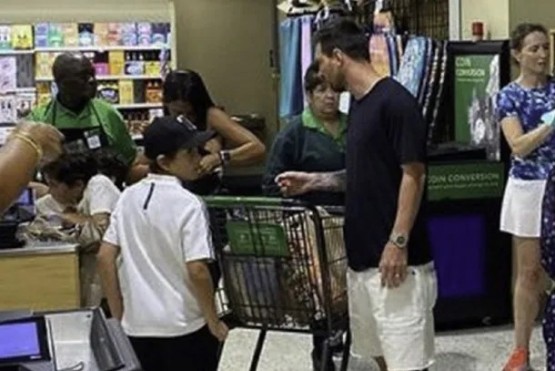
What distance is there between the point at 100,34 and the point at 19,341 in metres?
8.49

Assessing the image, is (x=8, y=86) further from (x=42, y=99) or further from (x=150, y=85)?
(x=150, y=85)

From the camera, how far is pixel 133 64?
386 inches

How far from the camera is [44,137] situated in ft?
6.02

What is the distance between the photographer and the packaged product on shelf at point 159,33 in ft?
32.3

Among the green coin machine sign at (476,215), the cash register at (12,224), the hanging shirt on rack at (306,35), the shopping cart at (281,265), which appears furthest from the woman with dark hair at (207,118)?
the hanging shirt on rack at (306,35)

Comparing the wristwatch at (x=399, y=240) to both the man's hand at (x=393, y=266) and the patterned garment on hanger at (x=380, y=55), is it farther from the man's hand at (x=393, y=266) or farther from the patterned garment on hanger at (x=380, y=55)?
the patterned garment on hanger at (x=380, y=55)

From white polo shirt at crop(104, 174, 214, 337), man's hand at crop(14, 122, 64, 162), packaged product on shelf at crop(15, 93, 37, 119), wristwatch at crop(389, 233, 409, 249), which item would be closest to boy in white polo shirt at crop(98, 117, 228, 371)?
white polo shirt at crop(104, 174, 214, 337)

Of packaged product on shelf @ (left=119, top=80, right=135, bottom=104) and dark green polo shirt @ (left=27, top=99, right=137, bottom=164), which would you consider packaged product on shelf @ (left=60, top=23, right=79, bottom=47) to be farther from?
dark green polo shirt @ (left=27, top=99, right=137, bottom=164)

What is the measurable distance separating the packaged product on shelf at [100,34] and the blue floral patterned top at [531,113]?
6.22 meters

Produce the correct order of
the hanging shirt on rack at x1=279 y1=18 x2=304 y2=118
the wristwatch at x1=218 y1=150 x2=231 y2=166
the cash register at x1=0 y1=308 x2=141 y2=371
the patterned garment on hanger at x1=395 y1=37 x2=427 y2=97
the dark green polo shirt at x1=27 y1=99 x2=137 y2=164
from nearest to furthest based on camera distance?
the cash register at x1=0 y1=308 x2=141 y2=371, the wristwatch at x1=218 y1=150 x2=231 y2=166, the dark green polo shirt at x1=27 y1=99 x2=137 y2=164, the patterned garment on hanger at x1=395 y1=37 x2=427 y2=97, the hanging shirt on rack at x1=279 y1=18 x2=304 y2=118

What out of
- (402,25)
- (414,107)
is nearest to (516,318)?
(414,107)

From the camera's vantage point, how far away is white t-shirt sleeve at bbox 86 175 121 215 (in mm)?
3621

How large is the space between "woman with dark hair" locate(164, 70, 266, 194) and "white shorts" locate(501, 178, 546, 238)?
1222mm

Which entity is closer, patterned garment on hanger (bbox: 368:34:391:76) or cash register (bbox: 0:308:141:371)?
cash register (bbox: 0:308:141:371)
